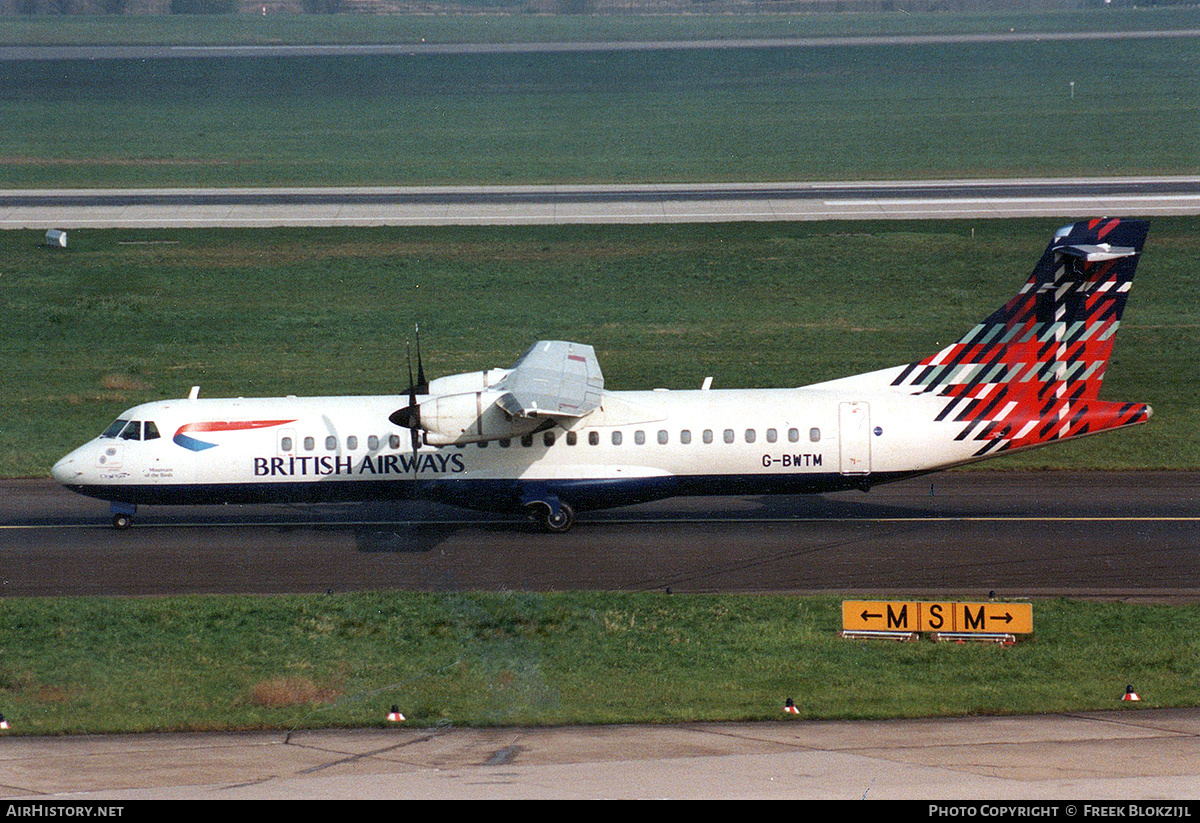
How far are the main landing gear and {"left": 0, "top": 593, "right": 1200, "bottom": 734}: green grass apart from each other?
444 cm

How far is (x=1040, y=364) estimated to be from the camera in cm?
3138

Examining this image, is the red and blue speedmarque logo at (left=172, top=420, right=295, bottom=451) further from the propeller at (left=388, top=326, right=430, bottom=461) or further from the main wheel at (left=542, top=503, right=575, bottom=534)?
the main wheel at (left=542, top=503, right=575, bottom=534)

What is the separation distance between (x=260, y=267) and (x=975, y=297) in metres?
30.7

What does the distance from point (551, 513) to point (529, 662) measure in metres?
8.01

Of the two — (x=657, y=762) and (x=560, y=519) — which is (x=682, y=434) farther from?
(x=657, y=762)

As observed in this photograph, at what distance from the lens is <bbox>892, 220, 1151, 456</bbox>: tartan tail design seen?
31.1 metres

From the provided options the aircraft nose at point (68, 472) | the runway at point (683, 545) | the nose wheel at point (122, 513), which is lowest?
the runway at point (683, 545)

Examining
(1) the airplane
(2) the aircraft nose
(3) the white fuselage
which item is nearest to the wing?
(1) the airplane

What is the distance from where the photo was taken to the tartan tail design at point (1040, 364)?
102 feet

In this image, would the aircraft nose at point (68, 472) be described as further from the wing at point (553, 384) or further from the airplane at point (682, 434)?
the wing at point (553, 384)

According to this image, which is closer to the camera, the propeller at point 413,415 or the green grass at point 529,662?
the green grass at point 529,662

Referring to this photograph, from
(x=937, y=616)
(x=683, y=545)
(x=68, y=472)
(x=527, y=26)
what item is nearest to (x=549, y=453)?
(x=683, y=545)

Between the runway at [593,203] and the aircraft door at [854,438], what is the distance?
37.6 meters

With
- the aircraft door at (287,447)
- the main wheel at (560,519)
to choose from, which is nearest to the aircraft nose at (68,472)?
the aircraft door at (287,447)
